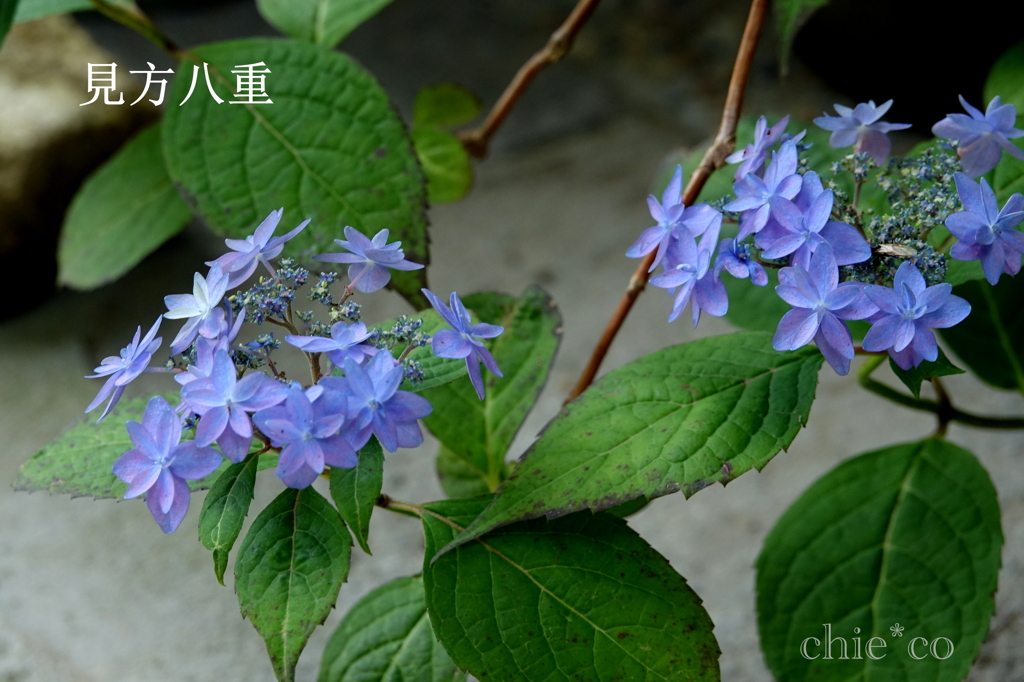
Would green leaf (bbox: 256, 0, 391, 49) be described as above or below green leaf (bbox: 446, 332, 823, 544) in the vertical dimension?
above

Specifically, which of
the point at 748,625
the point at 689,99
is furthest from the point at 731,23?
the point at 748,625

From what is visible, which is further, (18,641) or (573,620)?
(18,641)

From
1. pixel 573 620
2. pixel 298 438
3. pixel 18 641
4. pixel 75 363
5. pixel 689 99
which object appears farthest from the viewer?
pixel 689 99

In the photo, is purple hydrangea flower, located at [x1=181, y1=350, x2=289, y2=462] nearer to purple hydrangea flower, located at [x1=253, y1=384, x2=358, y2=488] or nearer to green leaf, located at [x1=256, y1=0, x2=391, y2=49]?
purple hydrangea flower, located at [x1=253, y1=384, x2=358, y2=488]

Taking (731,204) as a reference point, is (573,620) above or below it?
below

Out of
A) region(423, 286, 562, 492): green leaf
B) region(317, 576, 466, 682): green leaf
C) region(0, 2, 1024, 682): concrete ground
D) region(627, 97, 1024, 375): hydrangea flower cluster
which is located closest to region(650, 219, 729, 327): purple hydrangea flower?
region(627, 97, 1024, 375): hydrangea flower cluster

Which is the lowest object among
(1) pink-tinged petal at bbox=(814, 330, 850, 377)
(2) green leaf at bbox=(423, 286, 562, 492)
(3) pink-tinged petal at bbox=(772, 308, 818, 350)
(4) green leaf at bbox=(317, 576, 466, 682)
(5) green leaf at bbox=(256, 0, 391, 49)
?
(4) green leaf at bbox=(317, 576, 466, 682)

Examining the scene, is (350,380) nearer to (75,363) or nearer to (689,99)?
(75,363)
